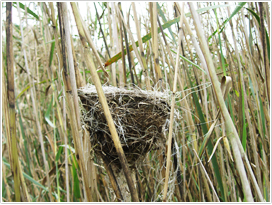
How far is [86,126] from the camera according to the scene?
640 millimetres

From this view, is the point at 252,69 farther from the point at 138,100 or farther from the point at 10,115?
the point at 10,115

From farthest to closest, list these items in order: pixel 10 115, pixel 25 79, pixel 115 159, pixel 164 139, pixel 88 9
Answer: pixel 25 79 → pixel 88 9 → pixel 164 139 → pixel 115 159 → pixel 10 115

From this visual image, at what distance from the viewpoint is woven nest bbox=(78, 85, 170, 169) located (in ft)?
2.11

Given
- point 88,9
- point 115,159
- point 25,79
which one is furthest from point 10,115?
point 25,79

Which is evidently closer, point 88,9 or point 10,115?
point 10,115

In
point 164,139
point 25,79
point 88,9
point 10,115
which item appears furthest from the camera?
point 25,79

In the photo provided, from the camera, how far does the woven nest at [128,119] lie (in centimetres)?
64

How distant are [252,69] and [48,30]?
865 mm

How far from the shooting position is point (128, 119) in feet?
2.24

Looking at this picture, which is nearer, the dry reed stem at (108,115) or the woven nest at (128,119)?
the dry reed stem at (108,115)

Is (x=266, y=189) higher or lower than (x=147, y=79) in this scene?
lower

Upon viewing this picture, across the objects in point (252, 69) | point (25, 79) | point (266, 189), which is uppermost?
point (25, 79)

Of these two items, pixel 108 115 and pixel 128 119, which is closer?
pixel 108 115

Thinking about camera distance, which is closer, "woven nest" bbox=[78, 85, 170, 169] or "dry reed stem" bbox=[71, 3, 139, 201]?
"dry reed stem" bbox=[71, 3, 139, 201]
